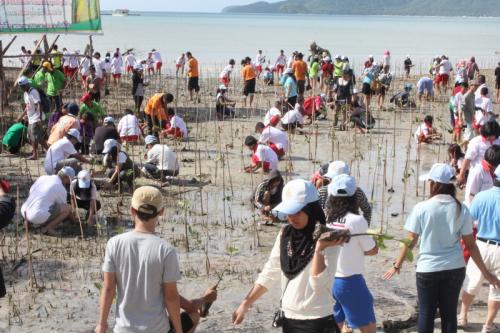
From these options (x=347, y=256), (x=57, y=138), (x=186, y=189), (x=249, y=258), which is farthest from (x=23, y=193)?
(x=347, y=256)

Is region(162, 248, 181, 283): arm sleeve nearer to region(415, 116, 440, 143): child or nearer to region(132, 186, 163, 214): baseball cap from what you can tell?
region(132, 186, 163, 214): baseball cap

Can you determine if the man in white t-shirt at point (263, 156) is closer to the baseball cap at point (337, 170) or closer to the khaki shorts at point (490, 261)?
the baseball cap at point (337, 170)

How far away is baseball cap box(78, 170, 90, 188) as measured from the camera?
31.5 feet

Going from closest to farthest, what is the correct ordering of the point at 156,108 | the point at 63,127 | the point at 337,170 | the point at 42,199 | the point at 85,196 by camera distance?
the point at 337,170 < the point at 42,199 < the point at 85,196 < the point at 63,127 < the point at 156,108

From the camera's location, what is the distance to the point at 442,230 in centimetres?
545

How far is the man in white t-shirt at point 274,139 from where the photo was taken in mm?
13336

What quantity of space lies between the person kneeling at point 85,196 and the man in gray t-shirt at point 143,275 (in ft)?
17.2

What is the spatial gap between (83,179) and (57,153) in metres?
1.88

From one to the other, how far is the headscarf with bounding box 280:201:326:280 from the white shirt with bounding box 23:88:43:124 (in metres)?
9.73

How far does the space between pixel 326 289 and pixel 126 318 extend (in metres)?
1.18

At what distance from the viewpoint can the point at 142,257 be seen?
14.6 ft

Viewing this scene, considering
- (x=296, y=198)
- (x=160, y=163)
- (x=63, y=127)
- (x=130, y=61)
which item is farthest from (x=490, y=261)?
(x=130, y=61)

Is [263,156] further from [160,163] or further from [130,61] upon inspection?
[130,61]

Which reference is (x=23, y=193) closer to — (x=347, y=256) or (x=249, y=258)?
(x=249, y=258)
